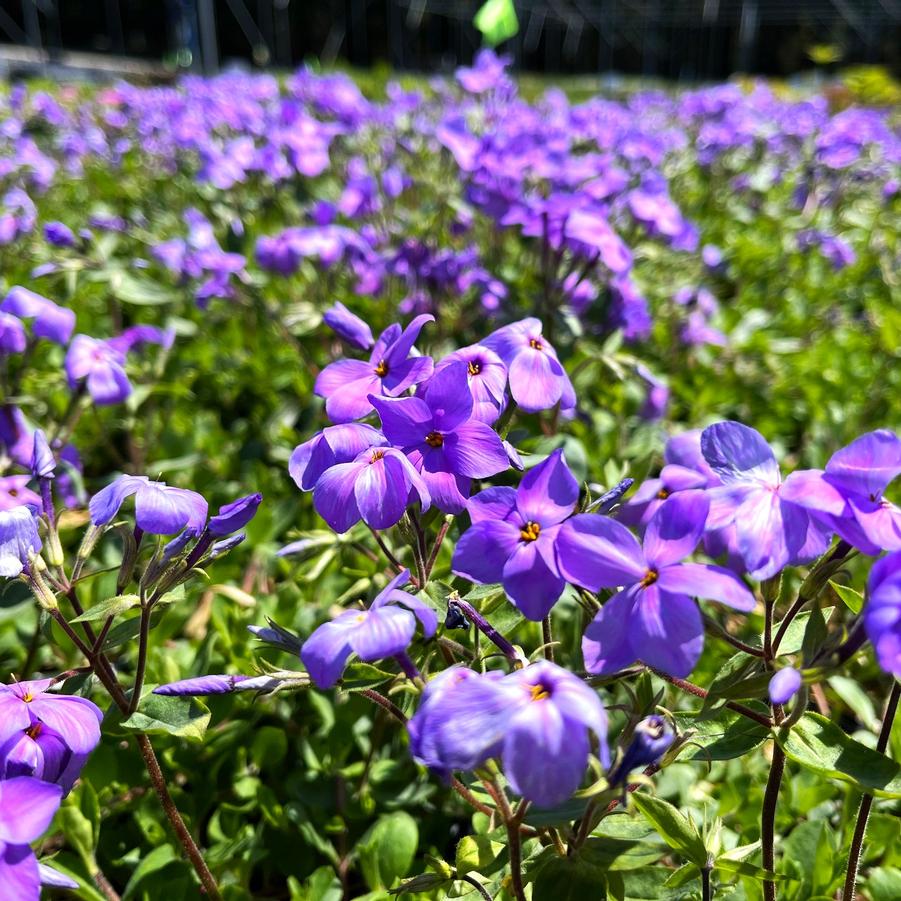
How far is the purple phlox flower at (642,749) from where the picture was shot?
95 cm

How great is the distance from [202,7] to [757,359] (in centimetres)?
1632

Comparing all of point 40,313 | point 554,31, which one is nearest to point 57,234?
point 40,313

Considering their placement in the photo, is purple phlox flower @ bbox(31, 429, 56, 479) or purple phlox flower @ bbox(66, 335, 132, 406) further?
purple phlox flower @ bbox(66, 335, 132, 406)

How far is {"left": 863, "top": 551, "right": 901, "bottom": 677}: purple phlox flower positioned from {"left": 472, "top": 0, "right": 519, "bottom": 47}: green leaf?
13.7 feet

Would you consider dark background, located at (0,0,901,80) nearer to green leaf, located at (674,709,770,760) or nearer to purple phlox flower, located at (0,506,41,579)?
purple phlox flower, located at (0,506,41,579)

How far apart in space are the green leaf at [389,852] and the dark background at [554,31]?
31441mm

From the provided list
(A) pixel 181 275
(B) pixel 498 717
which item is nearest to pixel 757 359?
(A) pixel 181 275

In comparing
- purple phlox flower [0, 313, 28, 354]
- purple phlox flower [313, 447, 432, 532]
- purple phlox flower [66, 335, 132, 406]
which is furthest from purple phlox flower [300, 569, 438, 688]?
purple phlox flower [0, 313, 28, 354]

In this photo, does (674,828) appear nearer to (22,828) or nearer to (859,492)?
(859,492)

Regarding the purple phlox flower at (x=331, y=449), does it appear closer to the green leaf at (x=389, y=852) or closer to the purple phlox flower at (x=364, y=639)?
the purple phlox flower at (x=364, y=639)

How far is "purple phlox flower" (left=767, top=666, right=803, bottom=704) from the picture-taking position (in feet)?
2.94

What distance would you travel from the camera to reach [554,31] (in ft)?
128

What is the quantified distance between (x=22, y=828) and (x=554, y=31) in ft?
141

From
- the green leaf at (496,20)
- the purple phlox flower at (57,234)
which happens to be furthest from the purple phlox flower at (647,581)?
the green leaf at (496,20)
